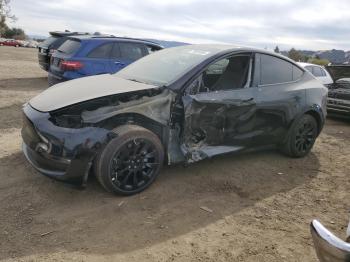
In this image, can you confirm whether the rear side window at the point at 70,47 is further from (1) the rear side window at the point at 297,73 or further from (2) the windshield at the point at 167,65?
(1) the rear side window at the point at 297,73

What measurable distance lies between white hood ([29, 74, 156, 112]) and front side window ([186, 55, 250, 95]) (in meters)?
0.60

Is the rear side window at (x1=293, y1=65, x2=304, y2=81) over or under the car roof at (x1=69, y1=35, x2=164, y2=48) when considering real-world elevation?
under

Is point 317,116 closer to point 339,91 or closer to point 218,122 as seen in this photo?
point 218,122

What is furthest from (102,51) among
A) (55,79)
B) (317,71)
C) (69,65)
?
(317,71)

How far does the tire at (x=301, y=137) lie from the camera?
5.90m

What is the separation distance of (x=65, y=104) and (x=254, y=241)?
2299 millimetres

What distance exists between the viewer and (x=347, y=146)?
23.7ft

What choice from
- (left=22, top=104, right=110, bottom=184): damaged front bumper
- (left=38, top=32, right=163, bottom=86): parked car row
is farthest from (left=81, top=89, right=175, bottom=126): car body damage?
(left=38, top=32, right=163, bottom=86): parked car row

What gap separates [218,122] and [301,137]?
1.82m

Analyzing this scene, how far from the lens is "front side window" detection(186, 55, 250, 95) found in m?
4.79

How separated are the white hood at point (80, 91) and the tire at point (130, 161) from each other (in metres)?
0.47

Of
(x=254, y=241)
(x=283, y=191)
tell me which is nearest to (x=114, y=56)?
(x=283, y=191)

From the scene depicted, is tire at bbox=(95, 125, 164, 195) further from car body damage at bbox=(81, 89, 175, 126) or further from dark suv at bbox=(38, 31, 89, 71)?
dark suv at bbox=(38, 31, 89, 71)

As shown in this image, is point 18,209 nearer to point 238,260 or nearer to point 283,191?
point 238,260
